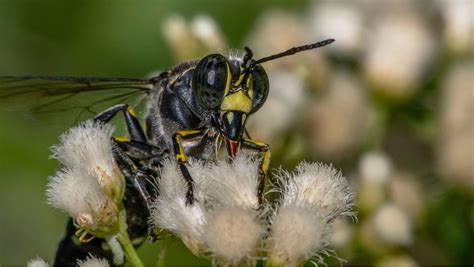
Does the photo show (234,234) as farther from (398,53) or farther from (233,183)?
(398,53)

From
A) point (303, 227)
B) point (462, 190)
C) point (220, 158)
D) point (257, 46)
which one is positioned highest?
point (257, 46)

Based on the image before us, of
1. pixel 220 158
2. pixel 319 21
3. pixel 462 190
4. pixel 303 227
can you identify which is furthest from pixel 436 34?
pixel 303 227

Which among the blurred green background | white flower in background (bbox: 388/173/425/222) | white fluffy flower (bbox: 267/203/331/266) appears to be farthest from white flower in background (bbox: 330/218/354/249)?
white fluffy flower (bbox: 267/203/331/266)

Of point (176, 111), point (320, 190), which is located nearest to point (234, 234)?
point (320, 190)

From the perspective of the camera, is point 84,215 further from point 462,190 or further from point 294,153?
point 462,190

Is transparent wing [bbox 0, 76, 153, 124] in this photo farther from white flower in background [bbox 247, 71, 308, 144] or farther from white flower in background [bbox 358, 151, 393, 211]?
white flower in background [bbox 358, 151, 393, 211]

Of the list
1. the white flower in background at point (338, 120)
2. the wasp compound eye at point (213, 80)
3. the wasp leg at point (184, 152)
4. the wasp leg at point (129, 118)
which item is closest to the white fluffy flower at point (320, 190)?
the wasp leg at point (184, 152)
